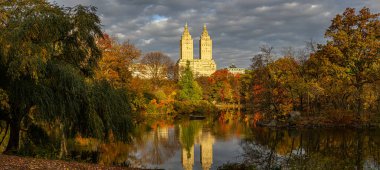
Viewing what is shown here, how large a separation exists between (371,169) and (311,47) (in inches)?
860

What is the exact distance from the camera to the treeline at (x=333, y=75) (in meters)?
30.1

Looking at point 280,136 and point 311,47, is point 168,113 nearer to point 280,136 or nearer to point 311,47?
point 311,47

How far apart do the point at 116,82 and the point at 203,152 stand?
12.1 m

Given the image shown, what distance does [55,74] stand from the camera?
12172mm

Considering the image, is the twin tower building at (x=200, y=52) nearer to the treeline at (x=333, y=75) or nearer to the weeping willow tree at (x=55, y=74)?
the treeline at (x=333, y=75)

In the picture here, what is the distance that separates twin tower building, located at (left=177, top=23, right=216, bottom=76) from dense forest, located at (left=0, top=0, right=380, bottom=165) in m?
73.9

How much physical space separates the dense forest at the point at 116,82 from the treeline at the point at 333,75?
0.29ft

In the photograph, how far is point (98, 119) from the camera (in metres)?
13.1

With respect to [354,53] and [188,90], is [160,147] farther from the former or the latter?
[188,90]

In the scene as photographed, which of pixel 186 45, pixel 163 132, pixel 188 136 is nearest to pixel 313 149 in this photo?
pixel 188 136

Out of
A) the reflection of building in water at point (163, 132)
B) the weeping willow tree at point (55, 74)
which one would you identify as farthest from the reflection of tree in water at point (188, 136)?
the weeping willow tree at point (55, 74)

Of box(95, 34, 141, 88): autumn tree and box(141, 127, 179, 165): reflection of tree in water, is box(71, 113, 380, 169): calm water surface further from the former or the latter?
box(95, 34, 141, 88): autumn tree

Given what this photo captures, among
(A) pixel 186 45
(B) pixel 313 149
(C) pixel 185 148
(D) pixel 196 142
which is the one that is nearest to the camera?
(B) pixel 313 149

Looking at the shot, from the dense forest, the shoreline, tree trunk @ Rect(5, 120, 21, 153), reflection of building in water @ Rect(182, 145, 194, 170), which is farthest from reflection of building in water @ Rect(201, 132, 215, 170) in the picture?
tree trunk @ Rect(5, 120, 21, 153)
